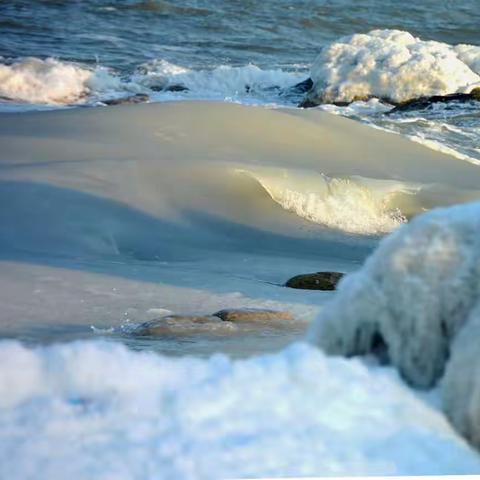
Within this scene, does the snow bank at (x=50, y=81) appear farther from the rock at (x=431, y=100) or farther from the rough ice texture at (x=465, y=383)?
the rough ice texture at (x=465, y=383)

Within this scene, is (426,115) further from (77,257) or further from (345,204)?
(77,257)

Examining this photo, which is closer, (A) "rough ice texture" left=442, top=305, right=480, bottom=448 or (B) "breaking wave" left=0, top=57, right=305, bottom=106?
(A) "rough ice texture" left=442, top=305, right=480, bottom=448

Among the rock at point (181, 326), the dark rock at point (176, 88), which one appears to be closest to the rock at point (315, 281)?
the rock at point (181, 326)

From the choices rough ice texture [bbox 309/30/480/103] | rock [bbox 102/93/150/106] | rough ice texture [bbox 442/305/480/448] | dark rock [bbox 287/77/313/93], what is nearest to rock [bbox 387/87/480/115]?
rough ice texture [bbox 309/30/480/103]

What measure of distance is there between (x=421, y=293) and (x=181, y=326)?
1.64 meters

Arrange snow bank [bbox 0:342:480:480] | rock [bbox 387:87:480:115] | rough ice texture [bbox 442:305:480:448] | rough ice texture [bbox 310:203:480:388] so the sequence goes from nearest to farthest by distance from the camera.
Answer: snow bank [bbox 0:342:480:480] → rough ice texture [bbox 442:305:480:448] → rough ice texture [bbox 310:203:480:388] → rock [bbox 387:87:480:115]

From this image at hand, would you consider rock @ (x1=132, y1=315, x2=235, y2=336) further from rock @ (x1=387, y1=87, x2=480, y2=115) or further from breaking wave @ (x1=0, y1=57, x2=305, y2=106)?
breaking wave @ (x1=0, y1=57, x2=305, y2=106)

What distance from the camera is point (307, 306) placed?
5156mm

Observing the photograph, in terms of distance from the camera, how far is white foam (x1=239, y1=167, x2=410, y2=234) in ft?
25.6

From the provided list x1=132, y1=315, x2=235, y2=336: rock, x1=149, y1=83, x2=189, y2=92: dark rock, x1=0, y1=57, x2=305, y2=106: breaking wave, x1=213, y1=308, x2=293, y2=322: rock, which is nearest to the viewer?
x1=132, y1=315, x2=235, y2=336: rock

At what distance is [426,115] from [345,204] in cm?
686

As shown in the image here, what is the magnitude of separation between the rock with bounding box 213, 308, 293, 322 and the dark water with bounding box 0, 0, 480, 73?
15.6 meters

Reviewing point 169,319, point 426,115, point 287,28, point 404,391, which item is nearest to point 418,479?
point 404,391

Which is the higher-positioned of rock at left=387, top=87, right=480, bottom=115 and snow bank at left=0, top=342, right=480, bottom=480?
snow bank at left=0, top=342, right=480, bottom=480
